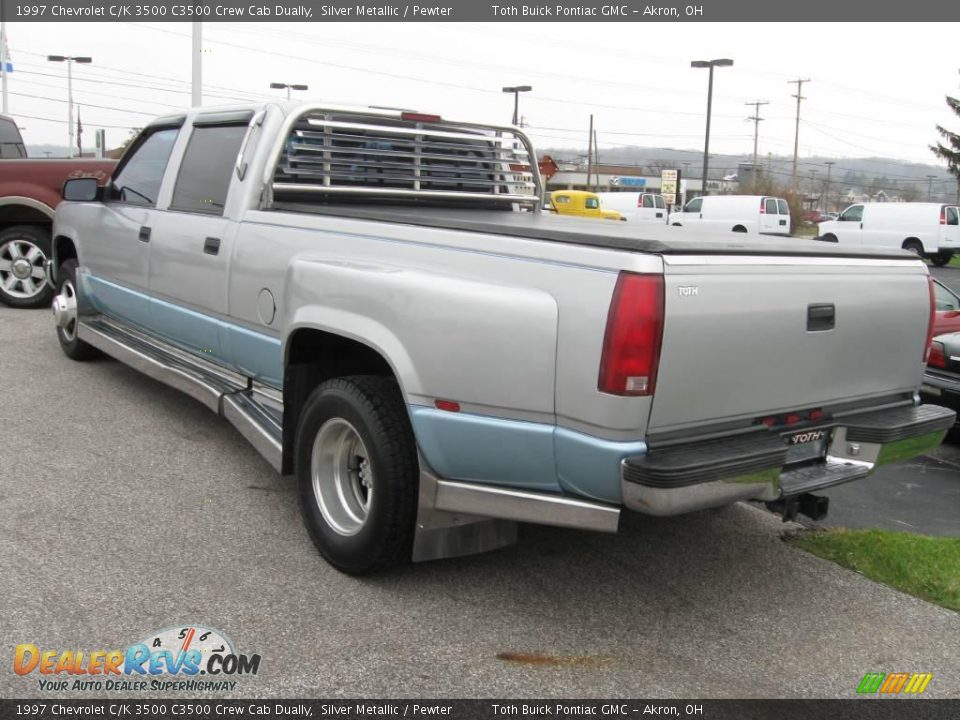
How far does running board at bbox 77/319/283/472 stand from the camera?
4.57m

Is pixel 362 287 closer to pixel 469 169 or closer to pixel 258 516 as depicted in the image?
pixel 258 516

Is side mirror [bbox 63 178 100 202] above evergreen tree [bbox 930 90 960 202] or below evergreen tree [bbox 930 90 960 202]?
below

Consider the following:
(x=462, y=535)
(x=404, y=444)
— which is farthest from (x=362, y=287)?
(x=462, y=535)

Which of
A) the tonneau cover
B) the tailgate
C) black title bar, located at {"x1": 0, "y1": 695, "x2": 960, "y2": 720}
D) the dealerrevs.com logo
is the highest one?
the tonneau cover

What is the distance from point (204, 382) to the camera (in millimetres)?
5266

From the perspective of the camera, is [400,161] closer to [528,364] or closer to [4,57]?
[528,364]

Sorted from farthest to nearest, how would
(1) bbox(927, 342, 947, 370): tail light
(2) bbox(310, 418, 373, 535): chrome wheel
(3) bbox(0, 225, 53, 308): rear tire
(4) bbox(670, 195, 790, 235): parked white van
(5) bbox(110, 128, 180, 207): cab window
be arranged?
(4) bbox(670, 195, 790, 235): parked white van, (3) bbox(0, 225, 53, 308): rear tire, (1) bbox(927, 342, 947, 370): tail light, (5) bbox(110, 128, 180, 207): cab window, (2) bbox(310, 418, 373, 535): chrome wheel

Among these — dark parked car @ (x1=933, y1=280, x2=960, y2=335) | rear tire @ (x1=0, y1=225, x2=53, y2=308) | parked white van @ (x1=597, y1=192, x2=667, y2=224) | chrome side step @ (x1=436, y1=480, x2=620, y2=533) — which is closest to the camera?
chrome side step @ (x1=436, y1=480, x2=620, y2=533)

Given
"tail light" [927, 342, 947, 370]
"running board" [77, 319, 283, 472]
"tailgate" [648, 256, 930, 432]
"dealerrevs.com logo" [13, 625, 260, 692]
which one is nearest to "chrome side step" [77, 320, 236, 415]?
"running board" [77, 319, 283, 472]

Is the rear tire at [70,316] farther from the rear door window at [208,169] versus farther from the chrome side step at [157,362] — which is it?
the rear door window at [208,169]

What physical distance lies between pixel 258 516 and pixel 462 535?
1.42 m

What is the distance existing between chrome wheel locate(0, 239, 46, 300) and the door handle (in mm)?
5853

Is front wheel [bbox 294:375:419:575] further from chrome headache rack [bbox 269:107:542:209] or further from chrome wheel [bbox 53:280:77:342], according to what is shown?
chrome wheel [bbox 53:280:77:342]

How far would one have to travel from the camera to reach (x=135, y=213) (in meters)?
6.12
